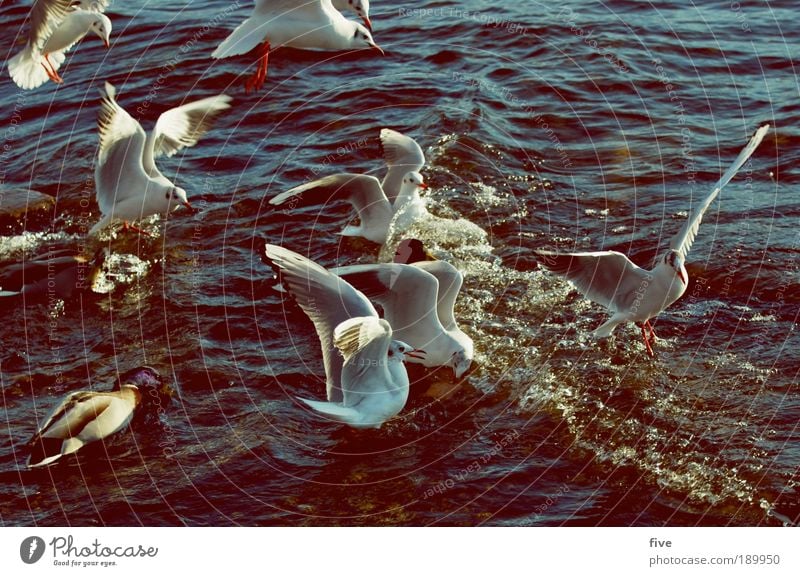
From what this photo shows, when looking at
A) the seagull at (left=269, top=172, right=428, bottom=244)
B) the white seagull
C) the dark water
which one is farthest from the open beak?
the seagull at (left=269, top=172, right=428, bottom=244)

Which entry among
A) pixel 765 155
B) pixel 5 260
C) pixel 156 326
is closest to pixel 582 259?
pixel 156 326

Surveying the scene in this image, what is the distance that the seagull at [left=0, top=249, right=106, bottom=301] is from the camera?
34.7 ft

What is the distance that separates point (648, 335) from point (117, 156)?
5007 millimetres

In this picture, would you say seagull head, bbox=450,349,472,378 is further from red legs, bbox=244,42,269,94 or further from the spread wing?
the spread wing

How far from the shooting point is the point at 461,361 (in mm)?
9039

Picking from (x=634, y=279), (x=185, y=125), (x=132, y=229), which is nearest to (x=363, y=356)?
(x=634, y=279)

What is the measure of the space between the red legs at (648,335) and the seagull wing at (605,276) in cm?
43

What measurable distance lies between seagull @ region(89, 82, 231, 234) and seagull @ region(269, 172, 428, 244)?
107cm

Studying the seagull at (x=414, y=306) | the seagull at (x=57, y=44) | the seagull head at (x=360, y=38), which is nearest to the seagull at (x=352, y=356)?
the seagull at (x=414, y=306)

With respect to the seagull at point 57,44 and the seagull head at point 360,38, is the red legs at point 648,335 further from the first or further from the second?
the seagull at point 57,44

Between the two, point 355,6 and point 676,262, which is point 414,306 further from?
point 355,6

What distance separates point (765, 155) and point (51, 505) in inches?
344

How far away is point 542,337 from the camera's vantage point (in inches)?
384

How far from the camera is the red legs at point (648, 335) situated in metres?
9.49
